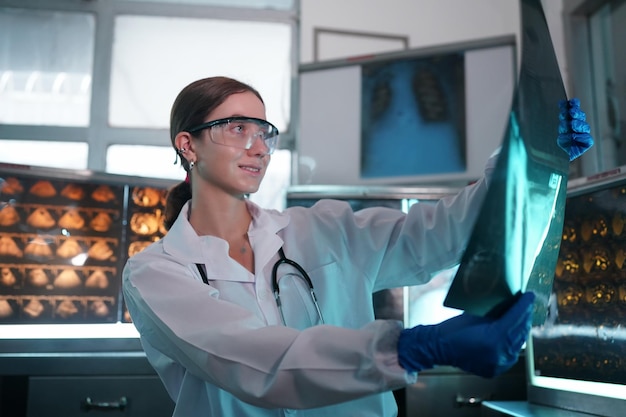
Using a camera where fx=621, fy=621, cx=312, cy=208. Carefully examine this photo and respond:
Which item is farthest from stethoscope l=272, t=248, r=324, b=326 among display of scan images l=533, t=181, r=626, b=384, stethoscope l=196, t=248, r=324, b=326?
display of scan images l=533, t=181, r=626, b=384

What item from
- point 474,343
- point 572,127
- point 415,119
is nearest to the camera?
point 474,343

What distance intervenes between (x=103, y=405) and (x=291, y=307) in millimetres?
917

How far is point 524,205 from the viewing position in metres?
0.92

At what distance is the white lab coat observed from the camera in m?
0.90

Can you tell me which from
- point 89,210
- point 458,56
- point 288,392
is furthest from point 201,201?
point 458,56

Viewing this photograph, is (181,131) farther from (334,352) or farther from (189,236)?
(334,352)

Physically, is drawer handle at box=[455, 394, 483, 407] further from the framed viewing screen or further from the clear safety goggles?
the clear safety goggles

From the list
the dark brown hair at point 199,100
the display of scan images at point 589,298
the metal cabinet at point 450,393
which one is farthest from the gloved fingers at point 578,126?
the metal cabinet at point 450,393

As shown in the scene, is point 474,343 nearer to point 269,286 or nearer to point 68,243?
point 269,286

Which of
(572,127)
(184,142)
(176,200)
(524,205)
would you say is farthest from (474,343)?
(176,200)

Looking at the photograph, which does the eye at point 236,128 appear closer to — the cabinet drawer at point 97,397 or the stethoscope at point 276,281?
the stethoscope at point 276,281

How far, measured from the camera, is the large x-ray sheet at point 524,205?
2.80 feet

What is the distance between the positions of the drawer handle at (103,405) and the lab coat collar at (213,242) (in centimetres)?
79

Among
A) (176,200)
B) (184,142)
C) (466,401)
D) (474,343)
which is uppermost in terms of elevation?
(184,142)
